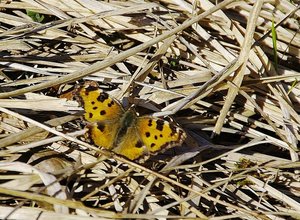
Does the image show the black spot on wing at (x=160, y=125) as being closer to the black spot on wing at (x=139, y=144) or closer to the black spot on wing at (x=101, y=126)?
the black spot on wing at (x=139, y=144)

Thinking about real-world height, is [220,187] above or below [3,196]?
above

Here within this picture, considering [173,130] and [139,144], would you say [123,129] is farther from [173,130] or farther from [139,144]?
[173,130]

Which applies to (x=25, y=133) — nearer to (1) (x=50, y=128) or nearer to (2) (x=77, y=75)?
(1) (x=50, y=128)

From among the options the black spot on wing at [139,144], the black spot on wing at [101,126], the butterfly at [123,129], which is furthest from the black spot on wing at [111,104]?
the black spot on wing at [139,144]

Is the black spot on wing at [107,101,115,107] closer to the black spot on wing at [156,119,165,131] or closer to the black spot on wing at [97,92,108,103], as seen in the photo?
the black spot on wing at [97,92,108,103]

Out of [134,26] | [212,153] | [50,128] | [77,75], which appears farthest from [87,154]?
[134,26]

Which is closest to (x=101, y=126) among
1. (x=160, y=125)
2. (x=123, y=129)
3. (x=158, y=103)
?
(x=123, y=129)

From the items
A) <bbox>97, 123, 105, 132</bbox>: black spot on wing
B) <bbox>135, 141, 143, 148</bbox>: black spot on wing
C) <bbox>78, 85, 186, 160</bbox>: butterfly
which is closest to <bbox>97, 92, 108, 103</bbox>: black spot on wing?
<bbox>78, 85, 186, 160</bbox>: butterfly
